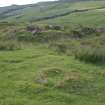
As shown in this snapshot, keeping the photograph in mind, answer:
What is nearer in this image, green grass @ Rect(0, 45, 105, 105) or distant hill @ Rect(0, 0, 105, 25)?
green grass @ Rect(0, 45, 105, 105)

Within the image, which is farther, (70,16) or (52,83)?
(70,16)

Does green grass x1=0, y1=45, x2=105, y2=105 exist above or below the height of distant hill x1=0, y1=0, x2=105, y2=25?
above

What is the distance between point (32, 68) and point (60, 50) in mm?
8883

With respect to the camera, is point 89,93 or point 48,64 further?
point 48,64

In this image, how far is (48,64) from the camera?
62.3 feet

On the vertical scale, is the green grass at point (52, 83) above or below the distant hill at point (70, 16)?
above

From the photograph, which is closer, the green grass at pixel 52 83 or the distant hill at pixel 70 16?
the green grass at pixel 52 83

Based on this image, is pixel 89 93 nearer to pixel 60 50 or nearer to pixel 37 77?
pixel 37 77

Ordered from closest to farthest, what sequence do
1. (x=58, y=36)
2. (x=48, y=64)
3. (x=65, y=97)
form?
(x=65, y=97) < (x=48, y=64) < (x=58, y=36)

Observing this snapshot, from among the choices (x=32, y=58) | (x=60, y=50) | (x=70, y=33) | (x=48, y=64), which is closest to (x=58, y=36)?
(x=70, y=33)

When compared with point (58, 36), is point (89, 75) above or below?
above

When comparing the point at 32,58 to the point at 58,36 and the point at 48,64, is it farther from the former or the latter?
the point at 58,36

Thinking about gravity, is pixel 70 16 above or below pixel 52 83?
below

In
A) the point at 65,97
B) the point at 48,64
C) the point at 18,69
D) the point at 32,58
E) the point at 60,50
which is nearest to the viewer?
the point at 65,97
